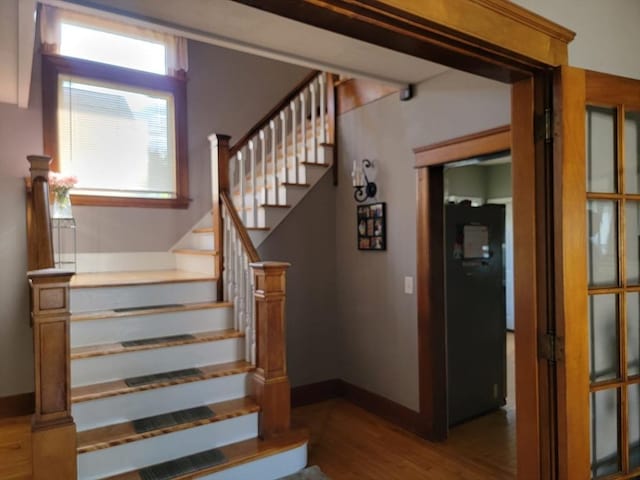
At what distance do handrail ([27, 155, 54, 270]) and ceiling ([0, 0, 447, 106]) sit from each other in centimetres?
64

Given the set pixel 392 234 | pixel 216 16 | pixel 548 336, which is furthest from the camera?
pixel 392 234

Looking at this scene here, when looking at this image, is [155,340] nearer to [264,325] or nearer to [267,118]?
[264,325]

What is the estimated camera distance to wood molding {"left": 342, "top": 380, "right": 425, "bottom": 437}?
10.7ft

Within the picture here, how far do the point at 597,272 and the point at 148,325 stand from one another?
2716 millimetres

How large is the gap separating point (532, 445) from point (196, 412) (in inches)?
76.3

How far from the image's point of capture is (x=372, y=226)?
12.0ft

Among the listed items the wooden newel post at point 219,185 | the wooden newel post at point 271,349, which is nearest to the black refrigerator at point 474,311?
the wooden newel post at point 271,349

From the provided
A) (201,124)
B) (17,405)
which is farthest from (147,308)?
(201,124)

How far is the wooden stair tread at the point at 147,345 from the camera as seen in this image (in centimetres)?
267

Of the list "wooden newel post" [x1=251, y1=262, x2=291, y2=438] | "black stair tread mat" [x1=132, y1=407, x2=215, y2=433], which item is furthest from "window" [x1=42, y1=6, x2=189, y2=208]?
"black stair tread mat" [x1=132, y1=407, x2=215, y2=433]

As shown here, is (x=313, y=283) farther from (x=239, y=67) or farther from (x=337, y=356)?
(x=239, y=67)

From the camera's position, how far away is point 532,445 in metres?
1.55

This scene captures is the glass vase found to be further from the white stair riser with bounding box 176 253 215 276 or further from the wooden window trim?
the white stair riser with bounding box 176 253 215 276

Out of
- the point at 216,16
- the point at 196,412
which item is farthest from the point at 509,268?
the point at 216,16
